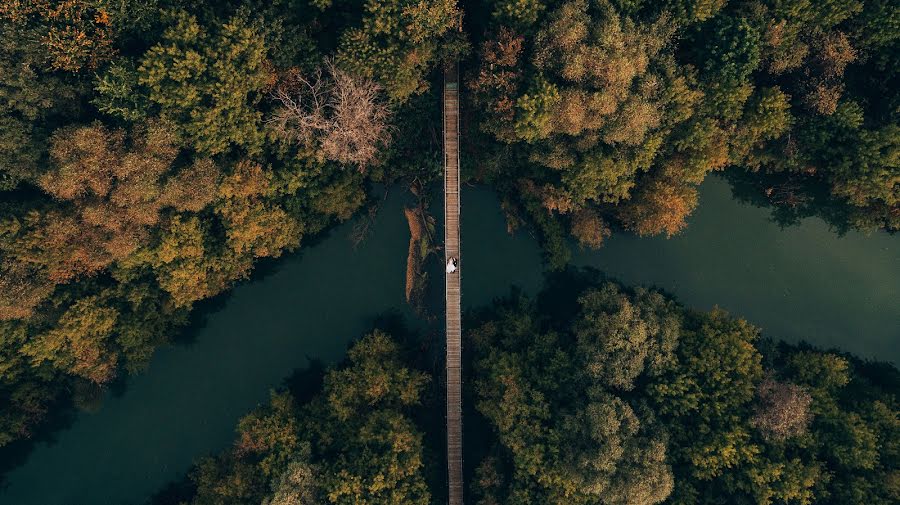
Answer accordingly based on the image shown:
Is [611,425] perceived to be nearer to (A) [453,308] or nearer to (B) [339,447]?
(A) [453,308]

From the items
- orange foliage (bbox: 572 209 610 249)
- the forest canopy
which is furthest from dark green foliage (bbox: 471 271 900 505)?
orange foliage (bbox: 572 209 610 249)

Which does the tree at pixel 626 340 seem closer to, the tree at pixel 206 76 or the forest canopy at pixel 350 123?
the forest canopy at pixel 350 123

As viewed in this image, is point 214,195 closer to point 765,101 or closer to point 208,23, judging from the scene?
point 208,23

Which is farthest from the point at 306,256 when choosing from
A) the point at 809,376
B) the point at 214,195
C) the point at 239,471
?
the point at 809,376

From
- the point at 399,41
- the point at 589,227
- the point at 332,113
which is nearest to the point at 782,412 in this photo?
the point at 589,227

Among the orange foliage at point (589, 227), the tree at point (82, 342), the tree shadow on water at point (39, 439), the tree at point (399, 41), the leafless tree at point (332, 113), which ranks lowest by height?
the tree shadow on water at point (39, 439)

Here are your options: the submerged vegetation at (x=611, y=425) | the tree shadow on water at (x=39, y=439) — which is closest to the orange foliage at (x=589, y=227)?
the submerged vegetation at (x=611, y=425)
